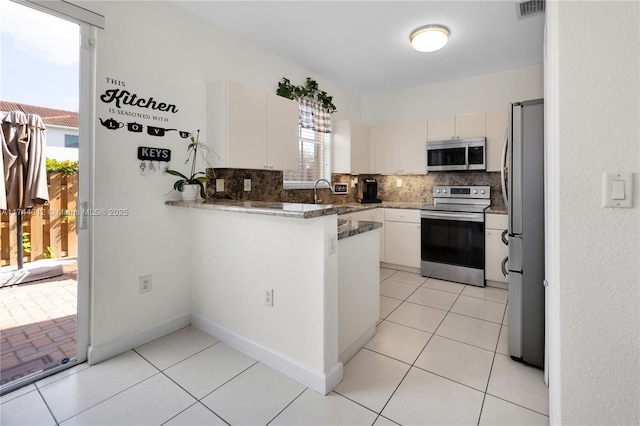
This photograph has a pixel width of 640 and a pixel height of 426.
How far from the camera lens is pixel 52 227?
2104 mm

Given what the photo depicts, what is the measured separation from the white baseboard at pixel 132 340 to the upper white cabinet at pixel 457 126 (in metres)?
3.78

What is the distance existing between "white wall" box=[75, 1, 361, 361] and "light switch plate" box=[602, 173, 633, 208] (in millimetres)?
2646

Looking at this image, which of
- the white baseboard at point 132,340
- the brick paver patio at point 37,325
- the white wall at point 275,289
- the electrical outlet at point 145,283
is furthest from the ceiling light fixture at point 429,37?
the brick paver patio at point 37,325

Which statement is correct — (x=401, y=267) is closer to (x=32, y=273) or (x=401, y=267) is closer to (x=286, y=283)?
(x=286, y=283)

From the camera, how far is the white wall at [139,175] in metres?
2.12

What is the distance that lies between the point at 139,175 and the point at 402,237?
3220 mm

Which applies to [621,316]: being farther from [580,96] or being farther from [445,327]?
[445,327]

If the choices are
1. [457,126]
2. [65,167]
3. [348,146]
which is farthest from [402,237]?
[65,167]

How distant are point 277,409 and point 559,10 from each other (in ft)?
6.99

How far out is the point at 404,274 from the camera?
4152 millimetres

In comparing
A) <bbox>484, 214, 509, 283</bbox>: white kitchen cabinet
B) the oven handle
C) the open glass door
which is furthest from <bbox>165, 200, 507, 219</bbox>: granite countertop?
<bbox>484, 214, 509, 283</bbox>: white kitchen cabinet

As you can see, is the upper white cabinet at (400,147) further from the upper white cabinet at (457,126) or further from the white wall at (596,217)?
the white wall at (596,217)

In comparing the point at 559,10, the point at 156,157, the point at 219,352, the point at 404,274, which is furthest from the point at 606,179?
the point at 404,274

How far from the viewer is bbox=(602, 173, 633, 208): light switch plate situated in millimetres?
977
